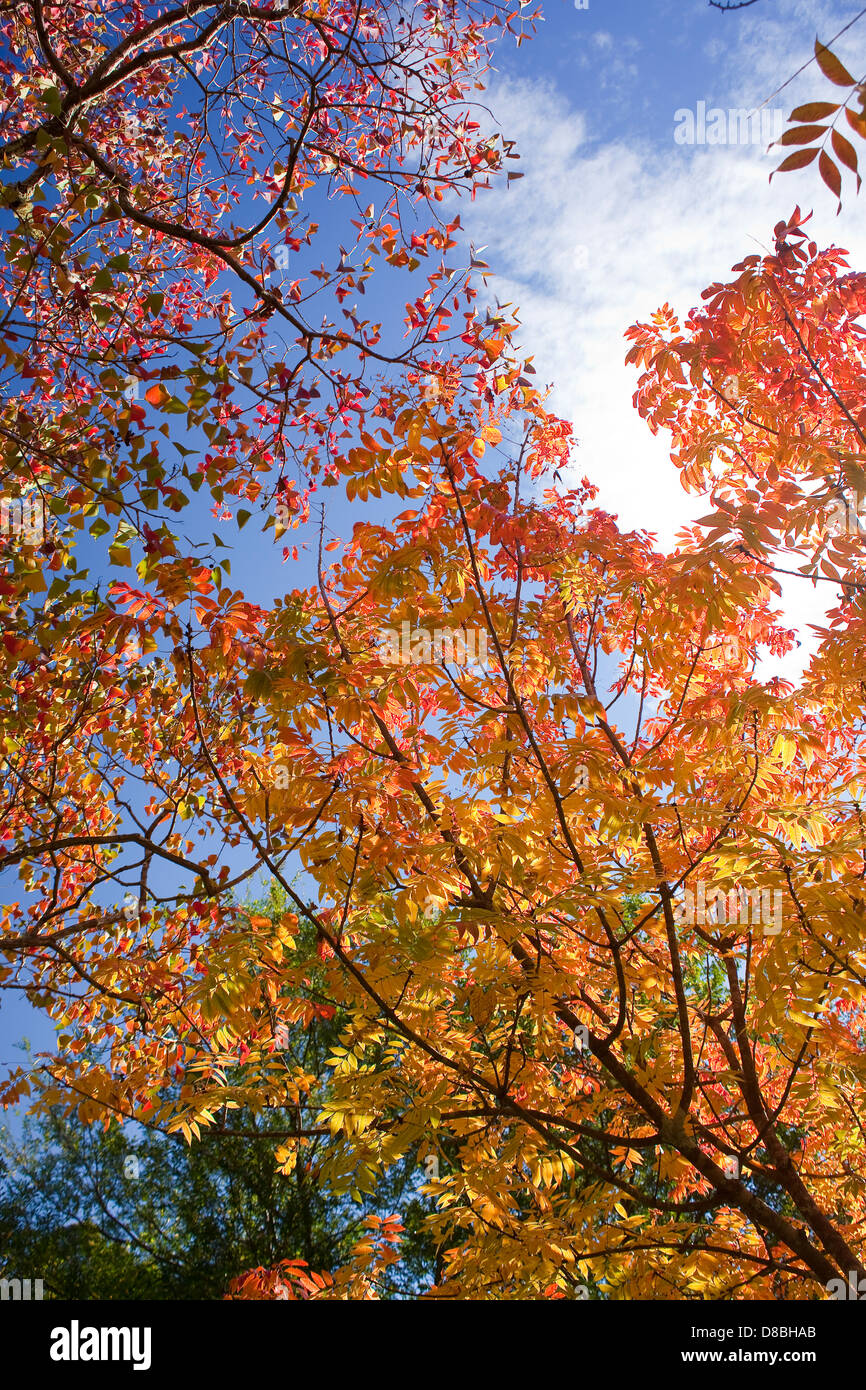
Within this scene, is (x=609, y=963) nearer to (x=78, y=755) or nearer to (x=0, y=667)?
(x=0, y=667)

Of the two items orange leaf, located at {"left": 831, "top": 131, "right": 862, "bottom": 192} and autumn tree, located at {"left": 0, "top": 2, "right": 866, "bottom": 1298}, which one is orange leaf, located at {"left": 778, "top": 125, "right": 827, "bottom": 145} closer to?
orange leaf, located at {"left": 831, "top": 131, "right": 862, "bottom": 192}

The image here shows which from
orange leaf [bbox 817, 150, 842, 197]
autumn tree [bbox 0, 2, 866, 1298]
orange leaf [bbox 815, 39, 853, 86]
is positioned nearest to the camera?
orange leaf [bbox 815, 39, 853, 86]

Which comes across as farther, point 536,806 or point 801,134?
point 536,806

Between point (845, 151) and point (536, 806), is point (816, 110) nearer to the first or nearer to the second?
point (845, 151)

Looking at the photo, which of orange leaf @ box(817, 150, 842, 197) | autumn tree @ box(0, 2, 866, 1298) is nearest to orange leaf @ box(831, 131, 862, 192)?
orange leaf @ box(817, 150, 842, 197)

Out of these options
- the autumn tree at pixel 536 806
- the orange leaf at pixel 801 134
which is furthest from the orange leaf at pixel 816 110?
the autumn tree at pixel 536 806

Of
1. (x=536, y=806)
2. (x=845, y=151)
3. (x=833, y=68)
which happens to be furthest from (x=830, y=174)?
(x=536, y=806)

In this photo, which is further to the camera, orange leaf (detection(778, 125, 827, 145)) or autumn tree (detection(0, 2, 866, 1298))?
autumn tree (detection(0, 2, 866, 1298))

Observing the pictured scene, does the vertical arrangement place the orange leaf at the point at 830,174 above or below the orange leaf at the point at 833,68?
below

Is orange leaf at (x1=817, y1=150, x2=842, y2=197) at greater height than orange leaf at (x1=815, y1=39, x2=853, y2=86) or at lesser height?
lesser

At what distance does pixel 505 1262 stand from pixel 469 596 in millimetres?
3004

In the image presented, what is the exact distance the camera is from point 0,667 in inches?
203

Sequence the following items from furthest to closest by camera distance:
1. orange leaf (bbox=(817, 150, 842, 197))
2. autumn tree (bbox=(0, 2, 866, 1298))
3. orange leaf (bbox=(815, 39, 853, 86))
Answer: autumn tree (bbox=(0, 2, 866, 1298)) → orange leaf (bbox=(817, 150, 842, 197)) → orange leaf (bbox=(815, 39, 853, 86))

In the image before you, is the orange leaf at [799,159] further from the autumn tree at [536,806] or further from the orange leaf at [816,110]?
the autumn tree at [536,806]
